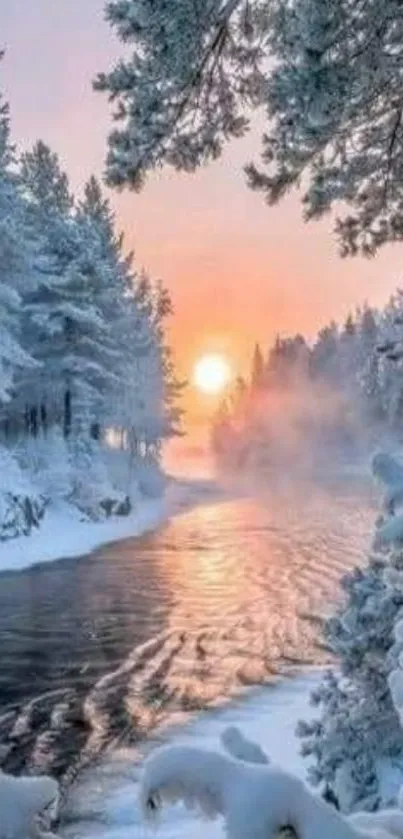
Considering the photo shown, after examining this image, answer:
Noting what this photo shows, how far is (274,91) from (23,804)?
4.91m

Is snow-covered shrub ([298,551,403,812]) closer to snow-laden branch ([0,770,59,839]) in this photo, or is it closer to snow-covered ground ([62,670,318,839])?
snow-covered ground ([62,670,318,839])

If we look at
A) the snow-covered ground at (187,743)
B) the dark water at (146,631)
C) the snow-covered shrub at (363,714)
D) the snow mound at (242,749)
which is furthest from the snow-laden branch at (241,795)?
the dark water at (146,631)

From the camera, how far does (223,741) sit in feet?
7.86

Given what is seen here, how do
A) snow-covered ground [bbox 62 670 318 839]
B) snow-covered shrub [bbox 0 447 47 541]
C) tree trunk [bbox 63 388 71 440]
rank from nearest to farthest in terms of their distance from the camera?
snow-covered ground [bbox 62 670 318 839] < snow-covered shrub [bbox 0 447 47 541] < tree trunk [bbox 63 388 71 440]

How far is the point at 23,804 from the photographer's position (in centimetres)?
182

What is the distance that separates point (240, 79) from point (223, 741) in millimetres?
5183

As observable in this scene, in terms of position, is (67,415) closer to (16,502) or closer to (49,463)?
(49,463)

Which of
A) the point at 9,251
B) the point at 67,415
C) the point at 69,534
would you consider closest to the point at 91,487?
the point at 69,534

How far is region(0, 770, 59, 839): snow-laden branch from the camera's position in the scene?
5.93 ft

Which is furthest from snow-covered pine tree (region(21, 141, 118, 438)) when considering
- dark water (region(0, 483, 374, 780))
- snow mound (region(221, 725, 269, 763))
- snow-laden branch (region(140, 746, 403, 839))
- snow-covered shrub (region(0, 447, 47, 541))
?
snow-laden branch (region(140, 746, 403, 839))

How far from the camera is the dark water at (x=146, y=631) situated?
12594 mm

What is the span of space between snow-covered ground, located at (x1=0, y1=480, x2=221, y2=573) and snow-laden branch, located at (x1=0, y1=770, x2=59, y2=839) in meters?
26.0

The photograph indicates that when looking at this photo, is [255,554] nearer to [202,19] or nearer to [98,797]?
[98,797]

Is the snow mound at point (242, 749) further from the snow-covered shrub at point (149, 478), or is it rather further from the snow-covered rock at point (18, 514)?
the snow-covered shrub at point (149, 478)
